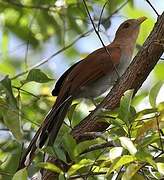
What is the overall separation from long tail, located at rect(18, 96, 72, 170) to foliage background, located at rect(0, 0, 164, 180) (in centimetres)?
6

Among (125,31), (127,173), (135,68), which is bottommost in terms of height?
(127,173)

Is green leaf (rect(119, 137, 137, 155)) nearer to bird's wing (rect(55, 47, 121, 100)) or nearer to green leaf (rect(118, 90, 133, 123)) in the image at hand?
green leaf (rect(118, 90, 133, 123))

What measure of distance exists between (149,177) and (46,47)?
3.74 meters

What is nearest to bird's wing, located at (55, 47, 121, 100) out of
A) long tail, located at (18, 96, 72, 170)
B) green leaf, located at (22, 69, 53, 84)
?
long tail, located at (18, 96, 72, 170)

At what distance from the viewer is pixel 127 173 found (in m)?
2.20

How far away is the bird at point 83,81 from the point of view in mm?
3211

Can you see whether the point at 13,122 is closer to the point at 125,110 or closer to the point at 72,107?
the point at 72,107

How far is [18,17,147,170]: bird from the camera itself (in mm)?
3211

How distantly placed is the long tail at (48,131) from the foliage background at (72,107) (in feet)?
0.18

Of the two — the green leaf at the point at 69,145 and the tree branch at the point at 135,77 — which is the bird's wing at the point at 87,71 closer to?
the tree branch at the point at 135,77

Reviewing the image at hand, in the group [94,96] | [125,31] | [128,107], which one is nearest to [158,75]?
[125,31]

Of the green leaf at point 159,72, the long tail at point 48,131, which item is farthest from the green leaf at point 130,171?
the green leaf at point 159,72

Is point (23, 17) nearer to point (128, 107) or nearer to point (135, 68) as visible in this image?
point (135, 68)

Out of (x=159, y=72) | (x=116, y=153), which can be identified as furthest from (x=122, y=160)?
(x=159, y=72)
